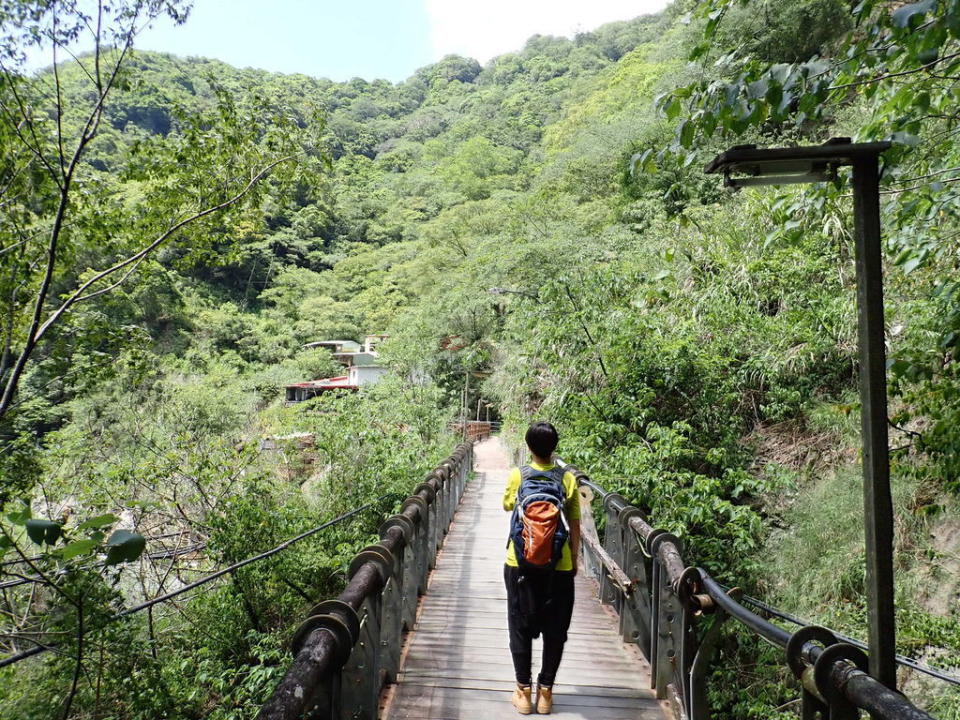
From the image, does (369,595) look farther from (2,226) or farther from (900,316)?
(900,316)

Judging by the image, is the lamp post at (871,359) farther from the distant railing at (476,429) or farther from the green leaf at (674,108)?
the distant railing at (476,429)

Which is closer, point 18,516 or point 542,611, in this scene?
point 18,516

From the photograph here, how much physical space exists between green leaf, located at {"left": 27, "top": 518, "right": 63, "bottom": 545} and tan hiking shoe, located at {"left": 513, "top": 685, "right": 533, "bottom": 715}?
96.7 inches

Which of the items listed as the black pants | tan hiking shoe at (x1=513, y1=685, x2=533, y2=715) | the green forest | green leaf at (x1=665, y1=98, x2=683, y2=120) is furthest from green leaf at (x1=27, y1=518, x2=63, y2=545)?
green leaf at (x1=665, y1=98, x2=683, y2=120)

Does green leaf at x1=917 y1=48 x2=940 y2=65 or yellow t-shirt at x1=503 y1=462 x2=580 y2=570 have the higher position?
green leaf at x1=917 y1=48 x2=940 y2=65

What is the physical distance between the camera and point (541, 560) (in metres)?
2.89

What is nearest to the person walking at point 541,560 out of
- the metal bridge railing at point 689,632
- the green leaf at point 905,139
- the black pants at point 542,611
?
the black pants at point 542,611

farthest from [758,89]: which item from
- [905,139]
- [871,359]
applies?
[871,359]

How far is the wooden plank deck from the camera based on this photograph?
3174 mm

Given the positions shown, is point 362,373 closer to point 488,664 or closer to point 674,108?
point 488,664

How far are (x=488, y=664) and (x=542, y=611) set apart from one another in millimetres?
1082

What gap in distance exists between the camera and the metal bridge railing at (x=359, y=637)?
5.89 feet

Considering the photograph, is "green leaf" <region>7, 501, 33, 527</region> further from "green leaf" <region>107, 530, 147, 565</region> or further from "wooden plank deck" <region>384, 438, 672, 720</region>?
"wooden plank deck" <region>384, 438, 672, 720</region>

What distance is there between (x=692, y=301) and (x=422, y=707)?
8120mm
